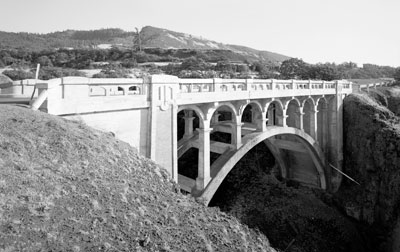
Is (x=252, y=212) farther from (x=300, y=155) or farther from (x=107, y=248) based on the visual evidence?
(x=107, y=248)

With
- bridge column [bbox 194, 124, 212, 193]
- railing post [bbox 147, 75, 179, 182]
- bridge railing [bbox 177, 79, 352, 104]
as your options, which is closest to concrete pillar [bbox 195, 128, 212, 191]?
bridge column [bbox 194, 124, 212, 193]

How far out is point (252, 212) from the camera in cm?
2395

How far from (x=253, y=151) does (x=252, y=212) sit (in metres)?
9.06

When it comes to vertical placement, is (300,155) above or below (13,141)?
below

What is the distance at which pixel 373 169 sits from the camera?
78.2 feet

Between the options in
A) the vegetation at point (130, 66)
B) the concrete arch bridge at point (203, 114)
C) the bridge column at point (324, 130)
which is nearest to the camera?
the concrete arch bridge at point (203, 114)

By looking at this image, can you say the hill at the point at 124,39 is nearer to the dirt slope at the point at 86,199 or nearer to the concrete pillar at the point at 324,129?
the concrete pillar at the point at 324,129

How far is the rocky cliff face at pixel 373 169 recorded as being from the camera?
21844 mm

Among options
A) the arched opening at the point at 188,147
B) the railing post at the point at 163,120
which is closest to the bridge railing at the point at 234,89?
the railing post at the point at 163,120

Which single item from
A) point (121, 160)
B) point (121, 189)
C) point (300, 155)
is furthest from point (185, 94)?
point (300, 155)

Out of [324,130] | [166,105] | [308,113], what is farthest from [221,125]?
[324,130]

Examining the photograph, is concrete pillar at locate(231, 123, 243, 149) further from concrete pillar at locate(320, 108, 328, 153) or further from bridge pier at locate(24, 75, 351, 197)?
concrete pillar at locate(320, 108, 328, 153)

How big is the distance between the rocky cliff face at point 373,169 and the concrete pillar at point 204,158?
16044 mm

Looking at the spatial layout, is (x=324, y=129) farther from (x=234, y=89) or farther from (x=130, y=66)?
(x=130, y=66)
